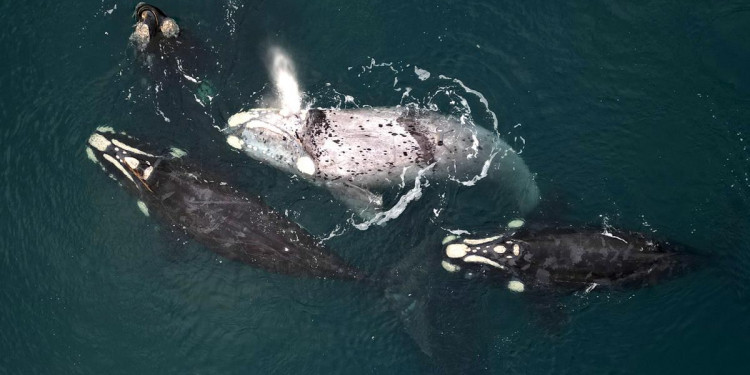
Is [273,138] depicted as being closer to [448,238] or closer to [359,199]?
[359,199]

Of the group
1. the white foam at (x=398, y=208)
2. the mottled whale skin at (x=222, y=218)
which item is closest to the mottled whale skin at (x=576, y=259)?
the white foam at (x=398, y=208)

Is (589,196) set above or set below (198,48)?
below

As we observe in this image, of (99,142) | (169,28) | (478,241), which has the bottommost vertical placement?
(478,241)

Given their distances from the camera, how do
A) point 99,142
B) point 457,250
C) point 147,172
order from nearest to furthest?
1. point 457,250
2. point 147,172
3. point 99,142

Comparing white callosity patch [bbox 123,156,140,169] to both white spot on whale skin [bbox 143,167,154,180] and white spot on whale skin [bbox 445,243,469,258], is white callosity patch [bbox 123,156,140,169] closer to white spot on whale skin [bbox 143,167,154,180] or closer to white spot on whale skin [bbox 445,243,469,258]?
white spot on whale skin [bbox 143,167,154,180]

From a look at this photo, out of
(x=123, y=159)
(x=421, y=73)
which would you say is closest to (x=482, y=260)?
(x=421, y=73)

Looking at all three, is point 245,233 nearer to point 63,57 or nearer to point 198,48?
point 198,48

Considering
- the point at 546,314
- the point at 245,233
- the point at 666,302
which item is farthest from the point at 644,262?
the point at 245,233

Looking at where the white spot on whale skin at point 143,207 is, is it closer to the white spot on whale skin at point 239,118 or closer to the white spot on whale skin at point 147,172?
the white spot on whale skin at point 147,172
